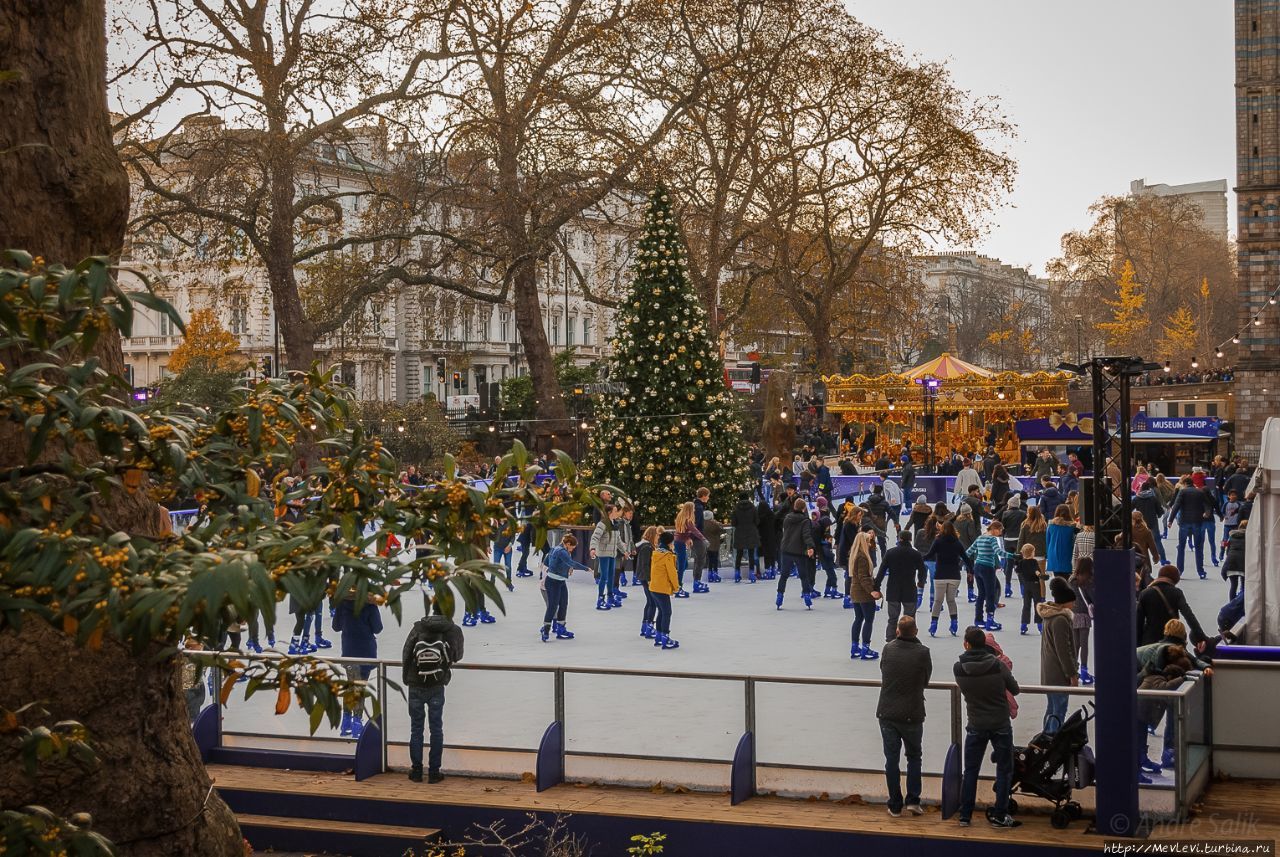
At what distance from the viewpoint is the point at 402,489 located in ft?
13.5

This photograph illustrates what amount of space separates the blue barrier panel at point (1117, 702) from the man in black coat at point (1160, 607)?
290 cm

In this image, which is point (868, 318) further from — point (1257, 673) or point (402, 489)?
point (402, 489)

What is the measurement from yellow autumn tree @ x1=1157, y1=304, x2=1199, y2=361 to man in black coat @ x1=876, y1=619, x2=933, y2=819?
79713mm

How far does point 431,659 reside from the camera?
10.4 meters

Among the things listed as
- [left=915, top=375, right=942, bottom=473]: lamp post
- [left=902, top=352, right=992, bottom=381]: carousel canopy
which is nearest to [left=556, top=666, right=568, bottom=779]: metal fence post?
[left=915, top=375, right=942, bottom=473]: lamp post

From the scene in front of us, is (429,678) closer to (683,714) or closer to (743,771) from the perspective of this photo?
(683,714)

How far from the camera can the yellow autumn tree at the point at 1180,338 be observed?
85000 mm

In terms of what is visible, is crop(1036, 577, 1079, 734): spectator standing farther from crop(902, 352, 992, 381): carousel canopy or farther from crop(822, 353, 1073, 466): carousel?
crop(902, 352, 992, 381): carousel canopy

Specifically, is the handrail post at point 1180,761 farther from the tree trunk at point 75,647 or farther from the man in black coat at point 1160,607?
the tree trunk at point 75,647

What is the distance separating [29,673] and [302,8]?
1041 inches

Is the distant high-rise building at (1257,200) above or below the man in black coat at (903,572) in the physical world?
above

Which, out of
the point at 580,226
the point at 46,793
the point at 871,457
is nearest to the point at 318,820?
the point at 46,793

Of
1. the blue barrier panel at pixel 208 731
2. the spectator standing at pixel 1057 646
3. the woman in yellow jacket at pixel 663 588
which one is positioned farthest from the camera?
the woman in yellow jacket at pixel 663 588

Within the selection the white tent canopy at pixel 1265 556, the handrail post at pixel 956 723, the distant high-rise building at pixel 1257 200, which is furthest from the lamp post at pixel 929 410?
the handrail post at pixel 956 723
